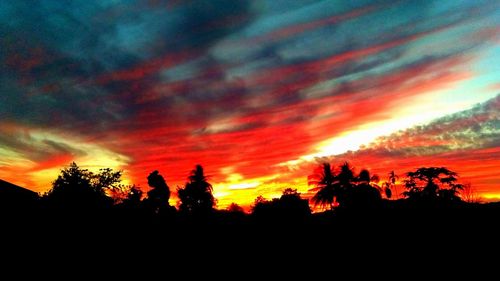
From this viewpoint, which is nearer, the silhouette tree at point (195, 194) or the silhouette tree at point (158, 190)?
the silhouette tree at point (158, 190)

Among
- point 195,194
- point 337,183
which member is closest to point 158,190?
point 195,194

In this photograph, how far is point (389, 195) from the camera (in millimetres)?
56000

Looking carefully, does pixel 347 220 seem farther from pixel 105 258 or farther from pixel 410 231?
pixel 105 258

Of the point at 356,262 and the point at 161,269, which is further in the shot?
the point at 161,269

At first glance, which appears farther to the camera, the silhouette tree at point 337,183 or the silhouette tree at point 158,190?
the silhouette tree at point 337,183

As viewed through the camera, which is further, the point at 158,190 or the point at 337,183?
the point at 337,183

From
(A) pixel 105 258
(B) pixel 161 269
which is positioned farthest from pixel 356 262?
(A) pixel 105 258

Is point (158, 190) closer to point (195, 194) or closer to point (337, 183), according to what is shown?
point (195, 194)

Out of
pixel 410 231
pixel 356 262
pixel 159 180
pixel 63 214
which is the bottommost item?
pixel 356 262

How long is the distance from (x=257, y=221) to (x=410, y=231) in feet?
23.3

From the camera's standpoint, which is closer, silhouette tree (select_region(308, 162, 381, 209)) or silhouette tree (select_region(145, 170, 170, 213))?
silhouette tree (select_region(145, 170, 170, 213))

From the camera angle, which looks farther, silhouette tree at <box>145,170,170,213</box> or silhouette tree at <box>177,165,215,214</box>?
silhouette tree at <box>177,165,215,214</box>

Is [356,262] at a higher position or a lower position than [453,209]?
lower

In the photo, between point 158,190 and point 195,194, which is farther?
point 195,194
